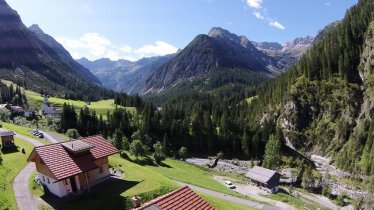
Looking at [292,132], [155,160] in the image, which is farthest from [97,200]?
[292,132]

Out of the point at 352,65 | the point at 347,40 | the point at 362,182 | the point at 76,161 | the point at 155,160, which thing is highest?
the point at 347,40

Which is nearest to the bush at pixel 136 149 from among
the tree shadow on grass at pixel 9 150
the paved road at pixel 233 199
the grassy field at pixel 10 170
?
the grassy field at pixel 10 170

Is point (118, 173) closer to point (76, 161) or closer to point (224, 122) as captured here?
point (76, 161)

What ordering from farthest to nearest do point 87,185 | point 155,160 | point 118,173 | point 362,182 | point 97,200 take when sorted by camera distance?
point 362,182
point 155,160
point 118,173
point 87,185
point 97,200

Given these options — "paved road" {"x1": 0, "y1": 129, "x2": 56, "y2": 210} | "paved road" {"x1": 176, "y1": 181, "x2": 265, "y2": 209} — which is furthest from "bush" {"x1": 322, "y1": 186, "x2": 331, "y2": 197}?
"paved road" {"x1": 0, "y1": 129, "x2": 56, "y2": 210}

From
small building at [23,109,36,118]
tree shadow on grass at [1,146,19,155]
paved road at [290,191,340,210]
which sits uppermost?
small building at [23,109,36,118]

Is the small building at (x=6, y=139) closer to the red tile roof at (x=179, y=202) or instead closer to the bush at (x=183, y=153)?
the red tile roof at (x=179, y=202)

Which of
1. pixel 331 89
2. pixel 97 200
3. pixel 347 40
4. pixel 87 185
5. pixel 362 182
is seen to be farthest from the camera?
pixel 347 40

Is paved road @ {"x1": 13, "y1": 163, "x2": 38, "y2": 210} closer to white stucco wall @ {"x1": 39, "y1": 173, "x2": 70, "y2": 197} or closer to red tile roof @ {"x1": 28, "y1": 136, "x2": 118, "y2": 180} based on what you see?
white stucco wall @ {"x1": 39, "y1": 173, "x2": 70, "y2": 197}
